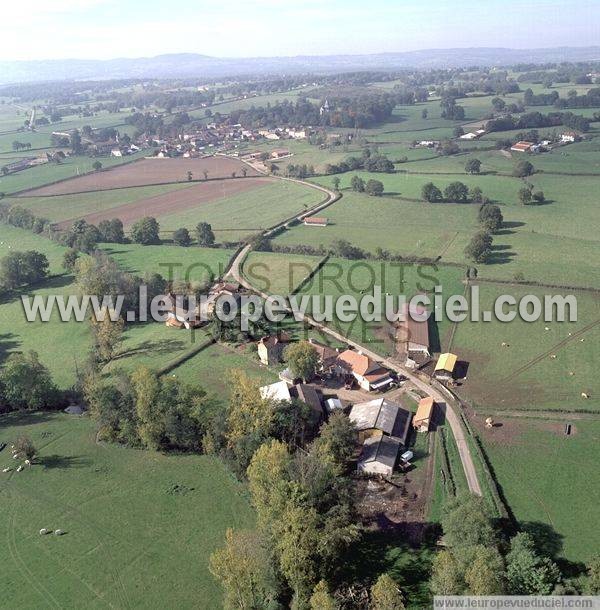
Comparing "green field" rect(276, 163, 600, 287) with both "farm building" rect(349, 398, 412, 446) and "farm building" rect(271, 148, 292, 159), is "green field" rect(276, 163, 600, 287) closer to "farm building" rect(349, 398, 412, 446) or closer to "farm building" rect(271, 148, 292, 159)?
"farm building" rect(349, 398, 412, 446)

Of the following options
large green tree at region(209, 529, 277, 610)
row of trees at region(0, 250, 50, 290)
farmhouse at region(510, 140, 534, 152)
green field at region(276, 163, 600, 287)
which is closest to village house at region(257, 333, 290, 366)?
large green tree at region(209, 529, 277, 610)

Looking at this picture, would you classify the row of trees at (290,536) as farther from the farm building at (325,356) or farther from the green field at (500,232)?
the green field at (500,232)

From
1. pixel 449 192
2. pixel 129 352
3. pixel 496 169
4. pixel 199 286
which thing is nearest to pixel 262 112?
pixel 496 169

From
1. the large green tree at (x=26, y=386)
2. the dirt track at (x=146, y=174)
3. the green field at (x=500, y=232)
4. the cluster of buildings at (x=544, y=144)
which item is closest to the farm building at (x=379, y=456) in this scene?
the large green tree at (x=26, y=386)

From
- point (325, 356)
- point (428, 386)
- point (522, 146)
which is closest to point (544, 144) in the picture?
point (522, 146)

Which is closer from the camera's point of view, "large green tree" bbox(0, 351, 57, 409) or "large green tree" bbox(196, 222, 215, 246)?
"large green tree" bbox(0, 351, 57, 409)

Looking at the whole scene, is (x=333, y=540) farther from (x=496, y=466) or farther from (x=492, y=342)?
(x=492, y=342)
